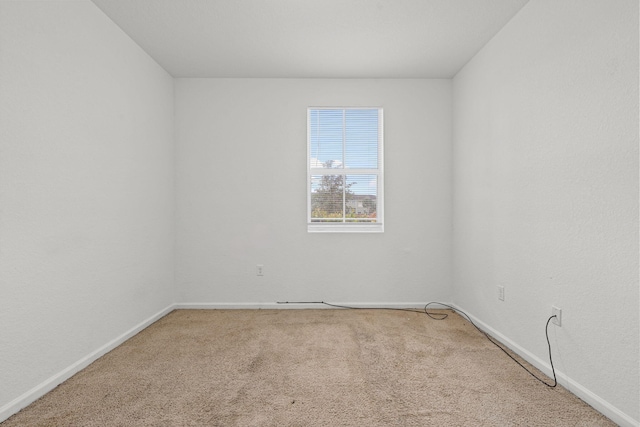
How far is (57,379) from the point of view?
183 cm

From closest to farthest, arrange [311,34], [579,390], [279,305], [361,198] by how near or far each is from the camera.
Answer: [579,390] → [311,34] → [279,305] → [361,198]

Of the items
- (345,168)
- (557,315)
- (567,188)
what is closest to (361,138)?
(345,168)

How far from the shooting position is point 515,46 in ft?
7.34

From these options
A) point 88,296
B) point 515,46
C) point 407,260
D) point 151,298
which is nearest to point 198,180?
point 151,298

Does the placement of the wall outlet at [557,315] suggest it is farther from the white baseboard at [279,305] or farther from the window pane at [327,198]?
the window pane at [327,198]

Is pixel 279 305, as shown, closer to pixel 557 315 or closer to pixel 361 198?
pixel 361 198

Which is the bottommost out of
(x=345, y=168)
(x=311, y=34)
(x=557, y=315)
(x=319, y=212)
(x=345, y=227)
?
(x=557, y=315)

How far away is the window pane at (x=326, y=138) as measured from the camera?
3379 mm

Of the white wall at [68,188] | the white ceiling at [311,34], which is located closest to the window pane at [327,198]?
the white ceiling at [311,34]

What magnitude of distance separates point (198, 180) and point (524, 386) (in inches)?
129

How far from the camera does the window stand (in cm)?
338

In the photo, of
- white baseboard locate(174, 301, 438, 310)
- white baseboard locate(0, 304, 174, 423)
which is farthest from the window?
white baseboard locate(0, 304, 174, 423)

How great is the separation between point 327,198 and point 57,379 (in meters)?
2.59

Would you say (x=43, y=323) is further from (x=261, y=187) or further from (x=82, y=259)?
(x=261, y=187)
